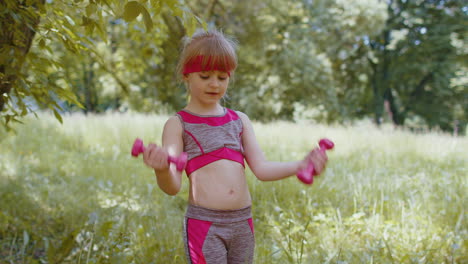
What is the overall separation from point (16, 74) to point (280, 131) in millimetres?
6212

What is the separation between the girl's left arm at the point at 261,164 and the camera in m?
1.48

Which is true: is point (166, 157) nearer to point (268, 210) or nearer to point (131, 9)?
point (131, 9)

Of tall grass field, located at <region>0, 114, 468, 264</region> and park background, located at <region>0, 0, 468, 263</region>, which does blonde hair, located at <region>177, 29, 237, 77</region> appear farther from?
tall grass field, located at <region>0, 114, 468, 264</region>

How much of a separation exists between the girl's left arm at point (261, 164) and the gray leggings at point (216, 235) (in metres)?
0.18

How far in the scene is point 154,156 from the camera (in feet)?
4.11

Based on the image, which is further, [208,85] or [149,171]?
[149,171]

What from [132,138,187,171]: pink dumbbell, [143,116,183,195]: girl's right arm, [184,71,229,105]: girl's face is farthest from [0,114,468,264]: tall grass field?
[132,138,187,171]: pink dumbbell

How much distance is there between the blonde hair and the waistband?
60 cm

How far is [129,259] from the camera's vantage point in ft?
7.80

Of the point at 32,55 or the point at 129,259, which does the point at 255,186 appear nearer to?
the point at 129,259

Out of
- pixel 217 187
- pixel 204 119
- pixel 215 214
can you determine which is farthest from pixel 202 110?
pixel 215 214

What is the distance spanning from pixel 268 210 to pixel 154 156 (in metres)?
2.22

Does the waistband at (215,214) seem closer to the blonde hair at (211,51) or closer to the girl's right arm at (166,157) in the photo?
the girl's right arm at (166,157)

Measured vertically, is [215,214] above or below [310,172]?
below
